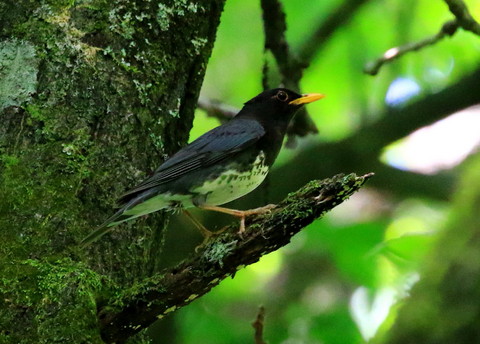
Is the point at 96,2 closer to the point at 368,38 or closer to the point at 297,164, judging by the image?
the point at 297,164

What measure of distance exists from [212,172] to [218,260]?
1.44m

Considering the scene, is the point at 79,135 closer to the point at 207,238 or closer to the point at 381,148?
the point at 207,238

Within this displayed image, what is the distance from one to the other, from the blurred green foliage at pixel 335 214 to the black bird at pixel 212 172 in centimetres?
149

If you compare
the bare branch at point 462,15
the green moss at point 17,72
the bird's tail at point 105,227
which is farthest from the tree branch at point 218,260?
the bare branch at point 462,15

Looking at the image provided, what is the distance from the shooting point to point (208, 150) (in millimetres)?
4883

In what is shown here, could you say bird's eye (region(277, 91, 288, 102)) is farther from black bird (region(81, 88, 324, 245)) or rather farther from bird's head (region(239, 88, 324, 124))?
black bird (region(81, 88, 324, 245))

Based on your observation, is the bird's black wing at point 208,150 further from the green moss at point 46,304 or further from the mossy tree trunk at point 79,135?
the green moss at point 46,304

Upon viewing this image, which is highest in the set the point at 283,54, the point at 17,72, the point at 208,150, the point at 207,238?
the point at 17,72

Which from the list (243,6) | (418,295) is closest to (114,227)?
(418,295)

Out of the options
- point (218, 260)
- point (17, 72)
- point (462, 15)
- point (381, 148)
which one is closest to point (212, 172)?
point (17, 72)

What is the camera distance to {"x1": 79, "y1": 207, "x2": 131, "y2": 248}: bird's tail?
3.86 m

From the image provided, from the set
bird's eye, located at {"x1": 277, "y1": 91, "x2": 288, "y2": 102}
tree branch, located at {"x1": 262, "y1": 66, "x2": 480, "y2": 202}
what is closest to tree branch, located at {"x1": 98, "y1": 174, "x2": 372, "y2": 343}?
bird's eye, located at {"x1": 277, "y1": 91, "x2": 288, "y2": 102}

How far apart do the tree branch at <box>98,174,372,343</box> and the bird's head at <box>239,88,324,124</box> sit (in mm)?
2123

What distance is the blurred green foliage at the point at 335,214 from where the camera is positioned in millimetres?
6441
